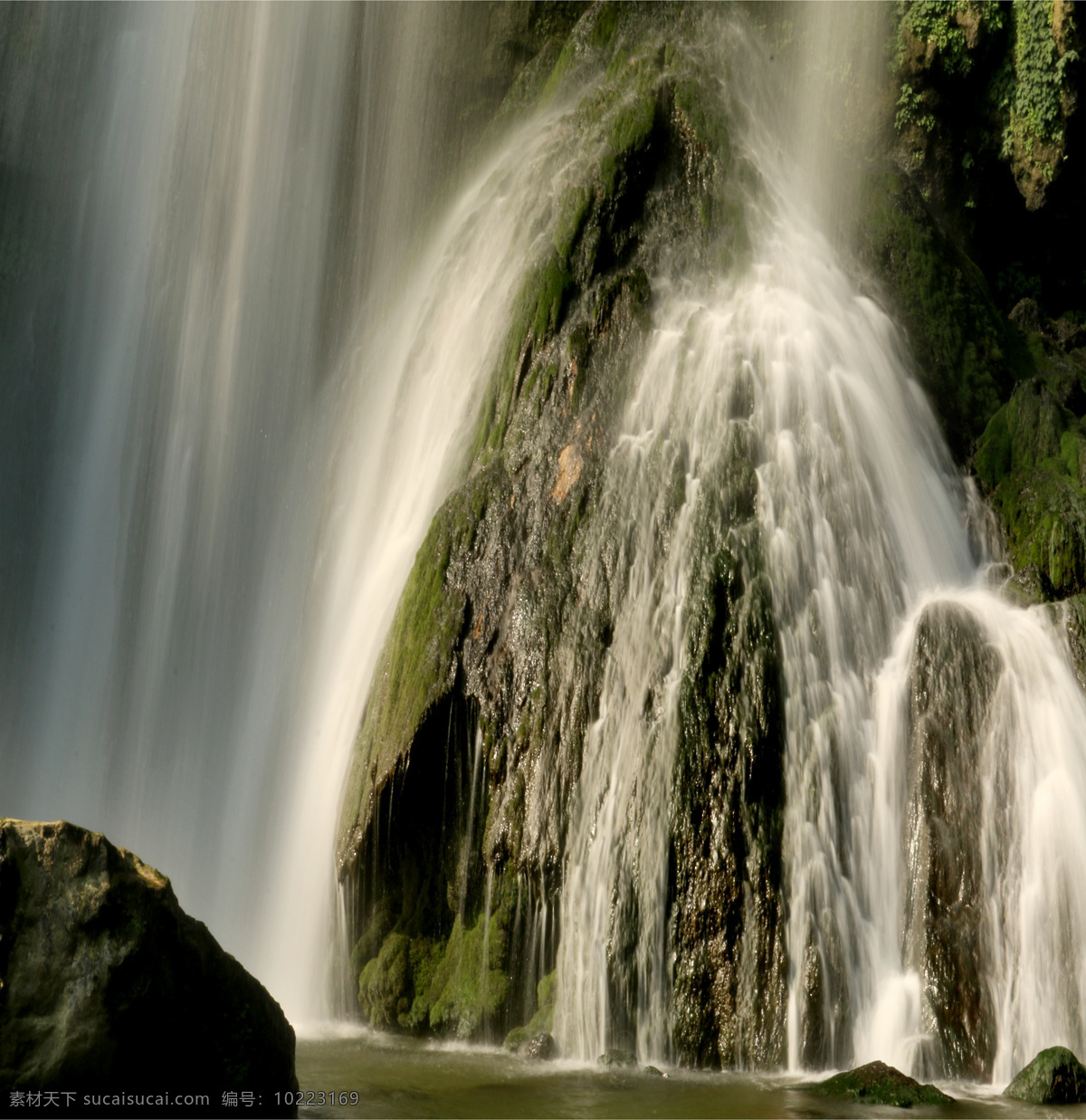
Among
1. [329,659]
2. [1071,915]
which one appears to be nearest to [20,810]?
[329,659]

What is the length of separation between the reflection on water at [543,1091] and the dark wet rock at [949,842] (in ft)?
1.45

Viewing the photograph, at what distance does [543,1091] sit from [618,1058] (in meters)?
1.06

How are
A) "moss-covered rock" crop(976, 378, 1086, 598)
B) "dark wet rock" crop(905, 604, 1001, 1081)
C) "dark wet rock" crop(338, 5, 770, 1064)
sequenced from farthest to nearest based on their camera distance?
"moss-covered rock" crop(976, 378, 1086, 598), "dark wet rock" crop(338, 5, 770, 1064), "dark wet rock" crop(905, 604, 1001, 1081)

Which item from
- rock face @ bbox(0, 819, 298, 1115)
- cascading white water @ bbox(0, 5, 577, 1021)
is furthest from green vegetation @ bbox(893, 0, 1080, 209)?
rock face @ bbox(0, 819, 298, 1115)

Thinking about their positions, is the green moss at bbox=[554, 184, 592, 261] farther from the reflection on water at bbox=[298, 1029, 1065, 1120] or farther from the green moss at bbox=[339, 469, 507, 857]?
the reflection on water at bbox=[298, 1029, 1065, 1120]

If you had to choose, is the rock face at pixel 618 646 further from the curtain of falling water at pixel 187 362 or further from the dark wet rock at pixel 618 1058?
the curtain of falling water at pixel 187 362

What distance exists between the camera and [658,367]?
11.2 m

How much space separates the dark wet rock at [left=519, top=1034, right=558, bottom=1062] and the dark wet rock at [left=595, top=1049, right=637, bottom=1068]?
41 centimetres

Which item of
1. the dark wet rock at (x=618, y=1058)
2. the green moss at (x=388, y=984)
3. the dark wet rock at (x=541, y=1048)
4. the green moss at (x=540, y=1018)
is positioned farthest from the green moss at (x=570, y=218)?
the dark wet rock at (x=618, y=1058)

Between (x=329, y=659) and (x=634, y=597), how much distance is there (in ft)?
15.0

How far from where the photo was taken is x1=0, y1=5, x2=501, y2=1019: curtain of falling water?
56.7ft

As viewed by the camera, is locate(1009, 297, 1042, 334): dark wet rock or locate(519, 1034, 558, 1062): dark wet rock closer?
locate(519, 1034, 558, 1062): dark wet rock

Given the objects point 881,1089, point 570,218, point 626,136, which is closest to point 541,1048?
point 881,1089

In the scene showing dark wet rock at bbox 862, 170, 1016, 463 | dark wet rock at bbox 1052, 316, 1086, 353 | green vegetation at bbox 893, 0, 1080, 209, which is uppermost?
green vegetation at bbox 893, 0, 1080, 209
